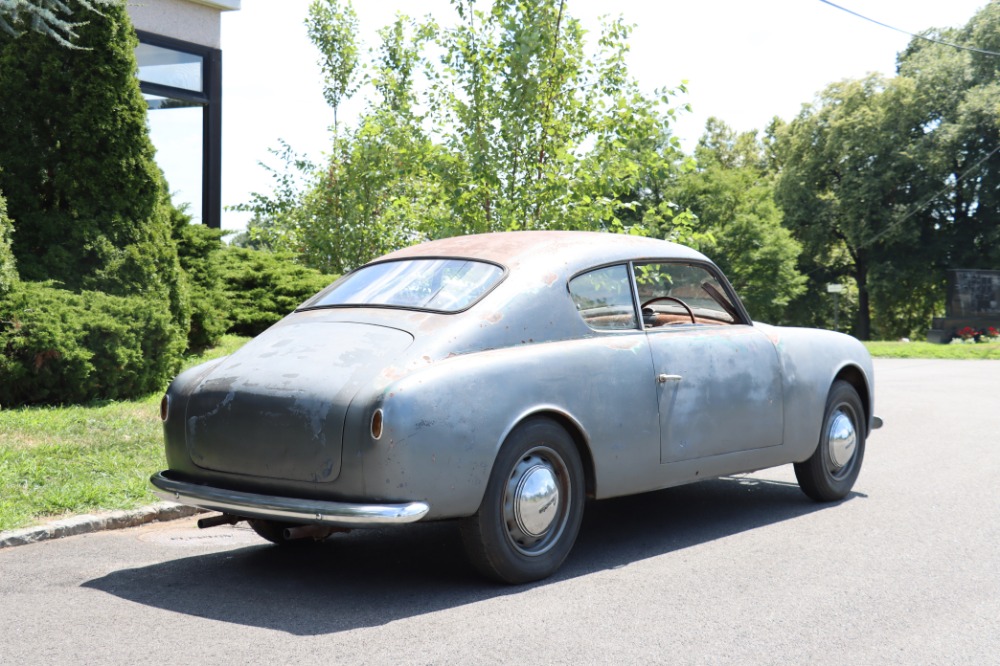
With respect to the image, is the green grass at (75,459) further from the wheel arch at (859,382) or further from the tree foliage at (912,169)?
the tree foliage at (912,169)

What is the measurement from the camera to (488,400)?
488cm

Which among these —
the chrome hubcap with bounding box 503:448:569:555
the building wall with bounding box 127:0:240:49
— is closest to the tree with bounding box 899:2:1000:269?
the building wall with bounding box 127:0:240:49

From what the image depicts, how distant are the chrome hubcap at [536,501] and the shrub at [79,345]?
596cm

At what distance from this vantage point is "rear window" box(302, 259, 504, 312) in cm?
543

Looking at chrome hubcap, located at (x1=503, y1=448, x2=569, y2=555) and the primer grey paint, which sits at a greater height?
the primer grey paint

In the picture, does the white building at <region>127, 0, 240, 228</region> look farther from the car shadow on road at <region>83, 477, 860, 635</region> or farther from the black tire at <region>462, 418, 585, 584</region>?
the black tire at <region>462, 418, 585, 584</region>

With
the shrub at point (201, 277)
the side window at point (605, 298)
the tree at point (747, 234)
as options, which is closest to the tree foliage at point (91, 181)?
the shrub at point (201, 277)

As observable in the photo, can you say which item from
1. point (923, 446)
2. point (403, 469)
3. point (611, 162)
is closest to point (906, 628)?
point (403, 469)

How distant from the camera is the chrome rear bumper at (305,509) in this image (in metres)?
4.50

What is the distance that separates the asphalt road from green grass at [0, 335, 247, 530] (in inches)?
16.9

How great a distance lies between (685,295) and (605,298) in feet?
3.68

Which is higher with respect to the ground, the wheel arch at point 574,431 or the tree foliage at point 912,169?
the tree foliage at point 912,169

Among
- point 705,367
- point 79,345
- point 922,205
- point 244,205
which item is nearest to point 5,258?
point 79,345

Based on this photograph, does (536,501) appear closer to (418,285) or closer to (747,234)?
(418,285)
